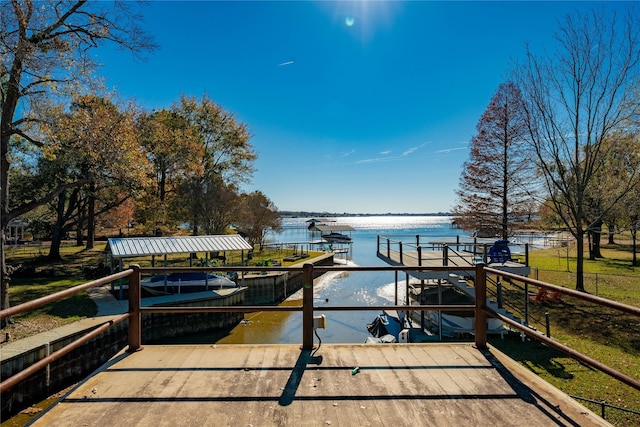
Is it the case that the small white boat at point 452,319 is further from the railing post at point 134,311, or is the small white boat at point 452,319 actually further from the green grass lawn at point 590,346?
the railing post at point 134,311

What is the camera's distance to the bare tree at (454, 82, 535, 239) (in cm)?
1939

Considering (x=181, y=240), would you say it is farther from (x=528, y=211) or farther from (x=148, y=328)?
(x=528, y=211)

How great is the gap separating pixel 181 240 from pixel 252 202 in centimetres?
1797

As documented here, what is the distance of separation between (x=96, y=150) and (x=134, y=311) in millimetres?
9700

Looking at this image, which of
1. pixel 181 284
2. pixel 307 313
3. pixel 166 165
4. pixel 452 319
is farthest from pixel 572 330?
pixel 166 165

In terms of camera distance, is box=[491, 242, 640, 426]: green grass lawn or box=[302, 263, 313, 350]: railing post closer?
box=[302, 263, 313, 350]: railing post

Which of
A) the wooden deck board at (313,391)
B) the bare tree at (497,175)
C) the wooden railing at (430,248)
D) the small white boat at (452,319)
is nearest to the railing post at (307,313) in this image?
the wooden deck board at (313,391)

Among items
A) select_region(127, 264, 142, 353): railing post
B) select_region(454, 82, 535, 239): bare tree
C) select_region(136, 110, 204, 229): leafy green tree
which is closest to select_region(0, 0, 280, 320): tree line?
select_region(136, 110, 204, 229): leafy green tree

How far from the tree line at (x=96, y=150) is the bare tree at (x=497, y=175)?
1719 centimetres

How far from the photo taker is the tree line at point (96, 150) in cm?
977

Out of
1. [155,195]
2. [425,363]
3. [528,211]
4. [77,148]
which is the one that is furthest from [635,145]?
[155,195]

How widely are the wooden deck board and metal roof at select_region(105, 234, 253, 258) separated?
493 inches

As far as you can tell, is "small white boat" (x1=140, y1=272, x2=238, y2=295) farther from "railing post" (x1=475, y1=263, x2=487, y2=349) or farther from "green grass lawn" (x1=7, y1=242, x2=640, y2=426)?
"railing post" (x1=475, y1=263, x2=487, y2=349)

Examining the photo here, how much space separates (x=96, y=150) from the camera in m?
11.7
